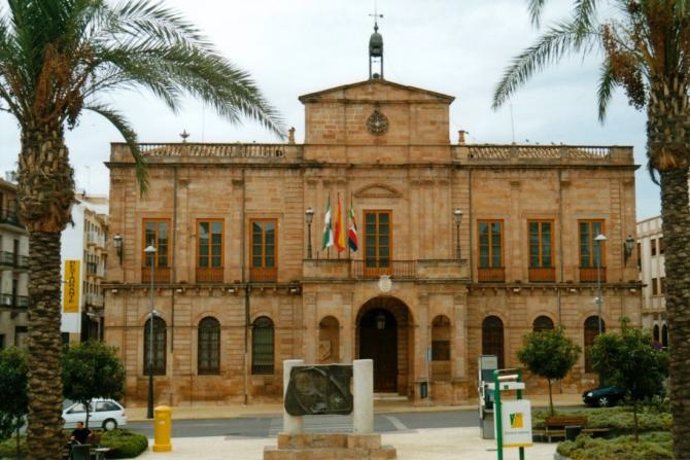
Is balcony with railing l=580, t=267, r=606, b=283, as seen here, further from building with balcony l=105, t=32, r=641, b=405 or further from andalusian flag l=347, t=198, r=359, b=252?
andalusian flag l=347, t=198, r=359, b=252

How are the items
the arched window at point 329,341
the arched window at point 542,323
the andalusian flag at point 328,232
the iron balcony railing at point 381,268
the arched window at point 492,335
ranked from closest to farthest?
1. the andalusian flag at point 328,232
2. the arched window at point 329,341
3. the iron balcony railing at point 381,268
4. the arched window at point 492,335
5. the arched window at point 542,323

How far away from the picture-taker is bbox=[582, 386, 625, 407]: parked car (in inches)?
1494

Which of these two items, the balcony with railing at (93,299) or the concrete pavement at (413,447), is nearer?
the concrete pavement at (413,447)

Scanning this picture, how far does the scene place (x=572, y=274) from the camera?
147ft

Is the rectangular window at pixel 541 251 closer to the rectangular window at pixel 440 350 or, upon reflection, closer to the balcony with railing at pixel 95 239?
the rectangular window at pixel 440 350

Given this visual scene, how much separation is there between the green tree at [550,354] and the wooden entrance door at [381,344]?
12.2m

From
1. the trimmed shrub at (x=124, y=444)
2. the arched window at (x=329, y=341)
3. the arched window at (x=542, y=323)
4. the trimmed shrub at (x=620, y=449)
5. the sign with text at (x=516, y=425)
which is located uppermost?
the arched window at (x=542, y=323)

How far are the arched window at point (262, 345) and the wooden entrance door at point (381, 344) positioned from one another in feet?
13.8

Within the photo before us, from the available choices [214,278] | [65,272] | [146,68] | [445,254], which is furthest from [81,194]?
[146,68]

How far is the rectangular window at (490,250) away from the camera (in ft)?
147

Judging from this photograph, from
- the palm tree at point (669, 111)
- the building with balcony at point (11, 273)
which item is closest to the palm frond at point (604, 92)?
the palm tree at point (669, 111)

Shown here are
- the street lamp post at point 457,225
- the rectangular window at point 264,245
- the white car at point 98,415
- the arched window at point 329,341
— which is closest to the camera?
the white car at point 98,415

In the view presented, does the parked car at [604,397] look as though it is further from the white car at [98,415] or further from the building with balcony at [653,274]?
the building with balcony at [653,274]

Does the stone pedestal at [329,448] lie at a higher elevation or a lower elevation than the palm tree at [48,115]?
lower
